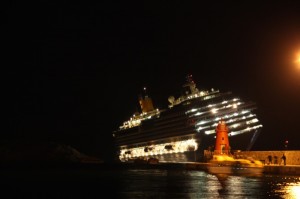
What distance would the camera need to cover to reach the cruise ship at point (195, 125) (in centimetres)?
8288

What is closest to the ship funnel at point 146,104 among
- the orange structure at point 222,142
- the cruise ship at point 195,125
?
the cruise ship at point 195,125

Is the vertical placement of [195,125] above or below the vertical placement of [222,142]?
above

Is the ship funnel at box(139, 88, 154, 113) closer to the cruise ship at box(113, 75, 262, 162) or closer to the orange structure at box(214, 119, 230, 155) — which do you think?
the cruise ship at box(113, 75, 262, 162)

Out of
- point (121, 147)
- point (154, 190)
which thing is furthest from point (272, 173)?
point (121, 147)

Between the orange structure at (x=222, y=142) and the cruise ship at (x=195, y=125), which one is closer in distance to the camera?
the orange structure at (x=222, y=142)

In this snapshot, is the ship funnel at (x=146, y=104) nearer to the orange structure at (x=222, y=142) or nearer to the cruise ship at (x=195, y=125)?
the cruise ship at (x=195, y=125)

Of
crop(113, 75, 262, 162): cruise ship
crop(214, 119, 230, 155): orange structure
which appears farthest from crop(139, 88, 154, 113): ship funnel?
crop(214, 119, 230, 155): orange structure

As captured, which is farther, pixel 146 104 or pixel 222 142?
pixel 146 104

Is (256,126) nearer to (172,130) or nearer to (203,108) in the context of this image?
(203,108)

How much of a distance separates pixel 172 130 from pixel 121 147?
91.0ft

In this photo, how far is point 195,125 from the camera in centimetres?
8612

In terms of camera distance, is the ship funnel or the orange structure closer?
the orange structure

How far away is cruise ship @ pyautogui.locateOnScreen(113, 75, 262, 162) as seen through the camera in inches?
3263

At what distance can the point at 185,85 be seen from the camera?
96812mm
